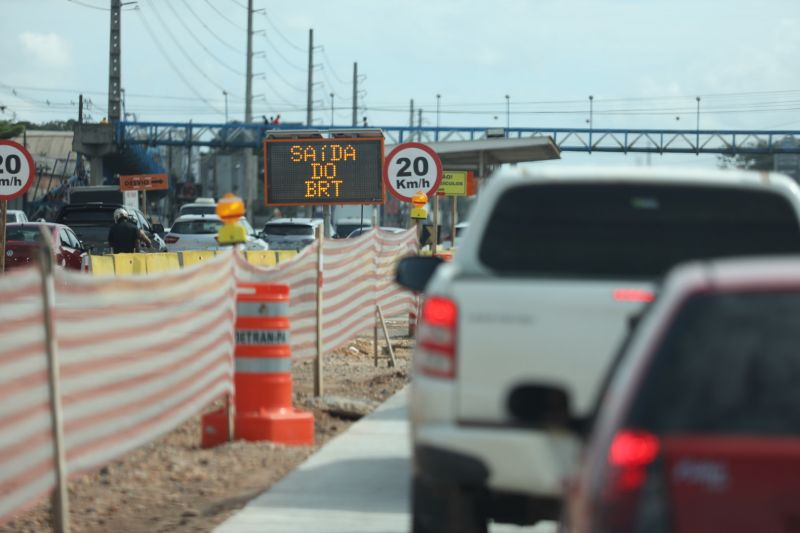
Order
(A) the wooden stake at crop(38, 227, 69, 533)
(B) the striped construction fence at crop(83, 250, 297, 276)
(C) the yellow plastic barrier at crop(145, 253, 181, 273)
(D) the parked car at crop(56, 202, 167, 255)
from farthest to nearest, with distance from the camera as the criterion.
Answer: (D) the parked car at crop(56, 202, 167, 255), (C) the yellow plastic barrier at crop(145, 253, 181, 273), (B) the striped construction fence at crop(83, 250, 297, 276), (A) the wooden stake at crop(38, 227, 69, 533)

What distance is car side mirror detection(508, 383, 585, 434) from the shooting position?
13.3 ft

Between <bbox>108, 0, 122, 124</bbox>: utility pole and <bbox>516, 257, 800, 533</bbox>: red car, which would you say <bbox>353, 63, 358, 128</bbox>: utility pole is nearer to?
<bbox>108, 0, 122, 124</bbox>: utility pole

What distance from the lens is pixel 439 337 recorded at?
5.86m

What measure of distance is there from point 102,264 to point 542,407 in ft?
67.7

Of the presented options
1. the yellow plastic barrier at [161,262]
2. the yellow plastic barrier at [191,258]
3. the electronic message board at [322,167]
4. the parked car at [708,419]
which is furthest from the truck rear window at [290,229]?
the parked car at [708,419]

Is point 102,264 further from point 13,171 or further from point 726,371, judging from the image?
point 726,371

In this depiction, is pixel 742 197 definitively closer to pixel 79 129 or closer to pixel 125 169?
pixel 79 129

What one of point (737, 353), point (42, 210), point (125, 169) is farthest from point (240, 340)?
point (125, 169)

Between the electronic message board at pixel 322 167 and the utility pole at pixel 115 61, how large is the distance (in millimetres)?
35592

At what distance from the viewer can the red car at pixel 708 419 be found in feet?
10.8

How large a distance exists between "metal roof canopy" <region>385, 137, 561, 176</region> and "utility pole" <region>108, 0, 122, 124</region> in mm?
27669

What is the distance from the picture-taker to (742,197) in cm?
657

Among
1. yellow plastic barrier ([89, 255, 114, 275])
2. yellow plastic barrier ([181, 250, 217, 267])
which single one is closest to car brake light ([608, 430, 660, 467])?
yellow plastic barrier ([89, 255, 114, 275])

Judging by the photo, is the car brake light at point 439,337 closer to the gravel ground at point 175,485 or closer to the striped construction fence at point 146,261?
the gravel ground at point 175,485
